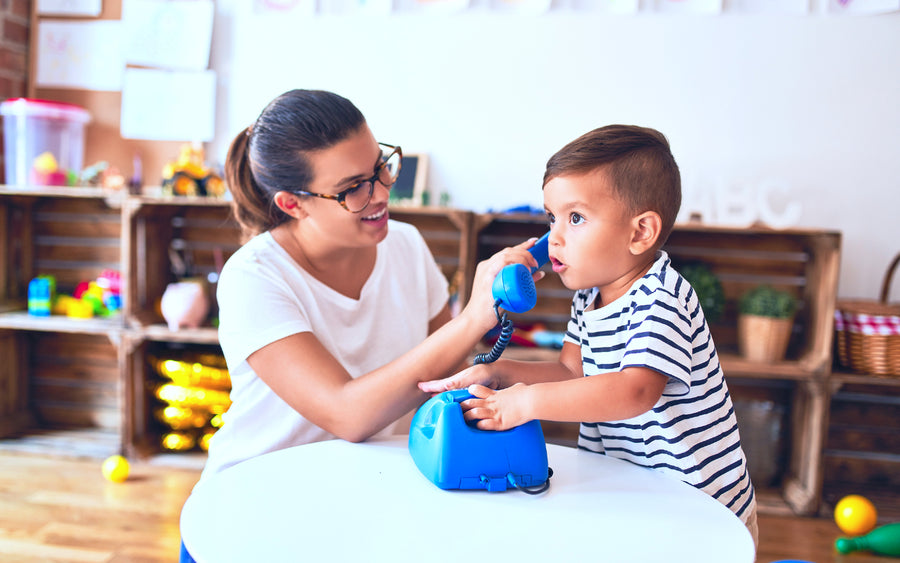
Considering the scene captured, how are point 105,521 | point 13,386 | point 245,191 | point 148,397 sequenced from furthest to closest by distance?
point 13,386
point 148,397
point 105,521
point 245,191

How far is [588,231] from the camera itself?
1014 millimetres

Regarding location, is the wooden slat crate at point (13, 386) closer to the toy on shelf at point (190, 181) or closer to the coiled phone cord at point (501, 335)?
the toy on shelf at point (190, 181)

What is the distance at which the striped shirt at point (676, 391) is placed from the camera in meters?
0.94

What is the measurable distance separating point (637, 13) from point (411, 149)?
0.97m

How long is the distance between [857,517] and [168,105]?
2890 mm

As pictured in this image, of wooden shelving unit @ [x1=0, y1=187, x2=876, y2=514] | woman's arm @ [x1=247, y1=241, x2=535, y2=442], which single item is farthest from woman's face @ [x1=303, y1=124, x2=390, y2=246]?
wooden shelving unit @ [x1=0, y1=187, x2=876, y2=514]

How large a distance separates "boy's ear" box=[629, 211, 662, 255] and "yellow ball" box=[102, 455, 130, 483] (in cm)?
208

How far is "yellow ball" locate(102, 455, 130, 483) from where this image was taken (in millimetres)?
2363

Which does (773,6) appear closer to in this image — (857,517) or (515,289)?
(857,517)

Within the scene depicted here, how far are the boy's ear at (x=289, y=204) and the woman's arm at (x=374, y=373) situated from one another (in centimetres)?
29

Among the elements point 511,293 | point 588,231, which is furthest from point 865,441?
point 511,293

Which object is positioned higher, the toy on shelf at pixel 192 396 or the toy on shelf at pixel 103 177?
the toy on shelf at pixel 103 177

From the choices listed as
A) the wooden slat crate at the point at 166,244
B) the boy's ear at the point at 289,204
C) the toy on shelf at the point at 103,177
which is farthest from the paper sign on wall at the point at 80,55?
the boy's ear at the point at 289,204

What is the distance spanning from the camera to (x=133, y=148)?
2820 mm
